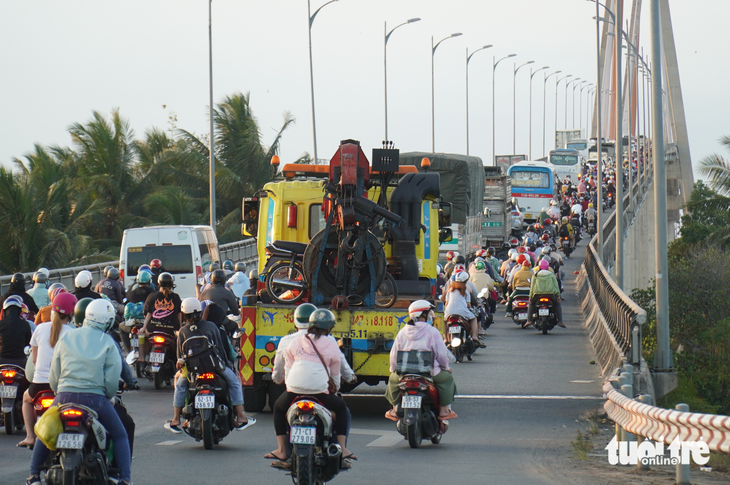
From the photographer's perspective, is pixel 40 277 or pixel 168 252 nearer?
pixel 40 277

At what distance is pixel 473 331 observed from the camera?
57.7ft

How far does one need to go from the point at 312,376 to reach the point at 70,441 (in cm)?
177

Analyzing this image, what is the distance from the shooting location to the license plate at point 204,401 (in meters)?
9.67

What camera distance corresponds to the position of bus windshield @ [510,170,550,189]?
56.7 m

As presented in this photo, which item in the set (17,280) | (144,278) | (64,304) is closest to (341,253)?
(17,280)

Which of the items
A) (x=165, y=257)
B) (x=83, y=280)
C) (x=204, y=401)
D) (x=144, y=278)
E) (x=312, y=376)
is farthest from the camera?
(x=165, y=257)

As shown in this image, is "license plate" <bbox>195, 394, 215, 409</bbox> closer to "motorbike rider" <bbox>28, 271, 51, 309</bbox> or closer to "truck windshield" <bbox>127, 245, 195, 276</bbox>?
"motorbike rider" <bbox>28, 271, 51, 309</bbox>

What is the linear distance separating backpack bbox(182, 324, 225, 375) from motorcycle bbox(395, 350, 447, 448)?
1.64 meters

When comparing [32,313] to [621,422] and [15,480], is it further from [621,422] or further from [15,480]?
[621,422]

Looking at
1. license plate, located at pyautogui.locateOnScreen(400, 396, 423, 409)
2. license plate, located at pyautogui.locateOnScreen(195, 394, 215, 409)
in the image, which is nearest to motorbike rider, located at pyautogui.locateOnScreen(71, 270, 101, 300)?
license plate, located at pyautogui.locateOnScreen(195, 394, 215, 409)

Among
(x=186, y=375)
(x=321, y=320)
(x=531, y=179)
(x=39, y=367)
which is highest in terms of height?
(x=531, y=179)

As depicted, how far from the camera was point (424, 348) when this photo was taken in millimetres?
10266

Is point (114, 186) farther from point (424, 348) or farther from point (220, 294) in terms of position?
point (424, 348)

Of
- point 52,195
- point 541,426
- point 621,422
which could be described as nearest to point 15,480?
point 621,422
